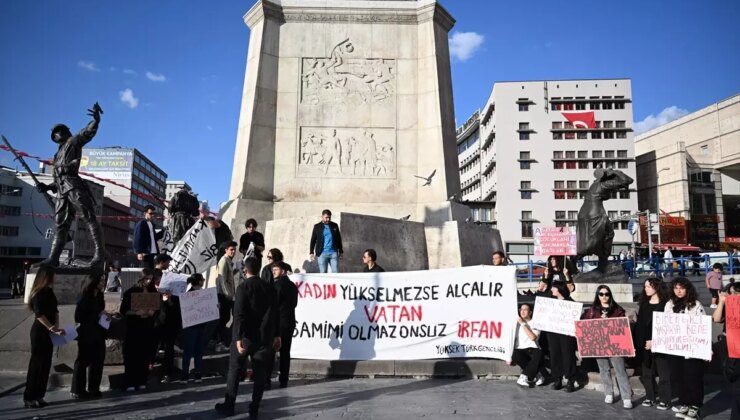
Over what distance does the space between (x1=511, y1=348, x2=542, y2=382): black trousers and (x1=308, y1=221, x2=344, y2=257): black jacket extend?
13.4 feet

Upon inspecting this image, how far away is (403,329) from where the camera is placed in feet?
28.0

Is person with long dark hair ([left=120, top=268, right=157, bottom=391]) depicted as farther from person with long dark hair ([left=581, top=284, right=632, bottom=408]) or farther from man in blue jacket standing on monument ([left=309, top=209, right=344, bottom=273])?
person with long dark hair ([left=581, top=284, right=632, bottom=408])

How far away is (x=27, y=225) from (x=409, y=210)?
8437 cm

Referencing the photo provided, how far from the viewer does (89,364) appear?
6945 millimetres

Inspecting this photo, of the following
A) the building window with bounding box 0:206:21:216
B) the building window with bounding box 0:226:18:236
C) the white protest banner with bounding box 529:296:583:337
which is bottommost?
the white protest banner with bounding box 529:296:583:337

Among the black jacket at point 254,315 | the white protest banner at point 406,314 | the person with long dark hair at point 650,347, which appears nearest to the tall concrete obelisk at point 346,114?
the white protest banner at point 406,314

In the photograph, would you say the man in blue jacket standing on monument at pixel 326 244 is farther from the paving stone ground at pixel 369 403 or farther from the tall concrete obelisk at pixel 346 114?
the paving stone ground at pixel 369 403

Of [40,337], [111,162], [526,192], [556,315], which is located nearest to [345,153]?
[556,315]

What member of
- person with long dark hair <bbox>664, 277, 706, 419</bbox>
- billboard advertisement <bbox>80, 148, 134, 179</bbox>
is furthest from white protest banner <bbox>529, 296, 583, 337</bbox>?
billboard advertisement <bbox>80, 148, 134, 179</bbox>

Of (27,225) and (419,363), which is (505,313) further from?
(27,225)

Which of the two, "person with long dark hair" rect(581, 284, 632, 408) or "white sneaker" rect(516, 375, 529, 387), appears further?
"white sneaker" rect(516, 375, 529, 387)

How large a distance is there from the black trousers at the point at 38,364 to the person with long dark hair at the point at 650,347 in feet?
24.7

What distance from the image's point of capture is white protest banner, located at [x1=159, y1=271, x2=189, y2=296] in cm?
845

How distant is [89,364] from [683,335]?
7.60m
